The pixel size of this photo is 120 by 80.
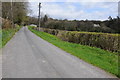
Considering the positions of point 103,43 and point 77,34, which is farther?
point 77,34

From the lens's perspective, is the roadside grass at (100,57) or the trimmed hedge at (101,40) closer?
the roadside grass at (100,57)

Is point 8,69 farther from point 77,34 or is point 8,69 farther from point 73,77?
point 77,34

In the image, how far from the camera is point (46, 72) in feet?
21.3

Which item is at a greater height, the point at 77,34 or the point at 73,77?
the point at 77,34

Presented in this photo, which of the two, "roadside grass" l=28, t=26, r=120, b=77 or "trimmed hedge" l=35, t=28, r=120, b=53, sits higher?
"trimmed hedge" l=35, t=28, r=120, b=53

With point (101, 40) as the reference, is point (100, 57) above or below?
below

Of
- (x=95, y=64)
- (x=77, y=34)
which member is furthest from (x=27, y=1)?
(x=95, y=64)

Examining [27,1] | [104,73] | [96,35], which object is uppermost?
[27,1]

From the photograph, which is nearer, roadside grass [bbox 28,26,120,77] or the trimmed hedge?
roadside grass [bbox 28,26,120,77]

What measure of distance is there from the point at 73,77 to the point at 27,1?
39303 mm

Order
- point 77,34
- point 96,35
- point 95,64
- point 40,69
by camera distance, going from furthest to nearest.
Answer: point 77,34 < point 96,35 < point 95,64 < point 40,69

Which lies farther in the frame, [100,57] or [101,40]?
[101,40]

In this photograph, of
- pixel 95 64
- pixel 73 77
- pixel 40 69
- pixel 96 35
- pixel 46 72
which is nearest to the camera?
pixel 73 77

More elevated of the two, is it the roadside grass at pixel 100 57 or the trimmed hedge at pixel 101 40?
the trimmed hedge at pixel 101 40
